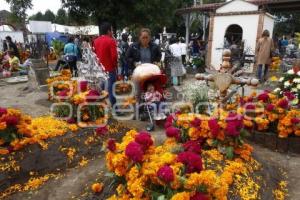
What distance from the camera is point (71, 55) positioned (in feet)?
38.2

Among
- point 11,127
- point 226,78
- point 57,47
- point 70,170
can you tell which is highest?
point 57,47

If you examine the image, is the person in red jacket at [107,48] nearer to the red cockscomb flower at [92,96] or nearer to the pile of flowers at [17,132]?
the red cockscomb flower at [92,96]

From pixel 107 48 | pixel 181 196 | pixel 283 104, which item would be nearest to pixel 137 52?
pixel 107 48

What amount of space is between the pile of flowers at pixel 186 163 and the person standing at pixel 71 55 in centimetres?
848

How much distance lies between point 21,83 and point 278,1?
10.5 metres

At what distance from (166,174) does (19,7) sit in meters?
22.8

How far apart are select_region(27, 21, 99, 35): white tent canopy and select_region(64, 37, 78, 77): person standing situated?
246cm

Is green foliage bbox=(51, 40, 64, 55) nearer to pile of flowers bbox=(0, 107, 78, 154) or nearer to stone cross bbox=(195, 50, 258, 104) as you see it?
pile of flowers bbox=(0, 107, 78, 154)

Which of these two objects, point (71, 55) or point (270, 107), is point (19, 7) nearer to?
point (71, 55)

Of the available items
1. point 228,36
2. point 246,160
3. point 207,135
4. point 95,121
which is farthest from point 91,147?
point 228,36

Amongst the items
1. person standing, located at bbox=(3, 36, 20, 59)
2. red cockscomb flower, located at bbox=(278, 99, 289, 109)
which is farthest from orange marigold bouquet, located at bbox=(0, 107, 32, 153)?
person standing, located at bbox=(3, 36, 20, 59)

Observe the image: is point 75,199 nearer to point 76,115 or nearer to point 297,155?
point 76,115

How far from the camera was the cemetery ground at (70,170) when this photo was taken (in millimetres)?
3768

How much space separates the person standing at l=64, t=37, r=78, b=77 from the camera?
38.0 ft
